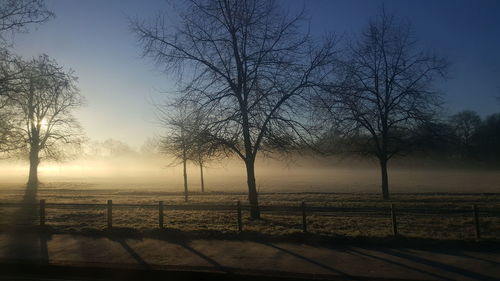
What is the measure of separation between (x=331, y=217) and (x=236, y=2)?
860 centimetres

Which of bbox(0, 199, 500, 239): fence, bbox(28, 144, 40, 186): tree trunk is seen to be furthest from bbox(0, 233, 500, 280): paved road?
bbox(28, 144, 40, 186): tree trunk

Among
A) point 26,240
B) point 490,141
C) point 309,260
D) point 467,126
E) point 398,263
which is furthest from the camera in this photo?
point 467,126

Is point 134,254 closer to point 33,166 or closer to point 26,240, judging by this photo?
point 26,240

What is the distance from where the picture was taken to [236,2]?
13430mm

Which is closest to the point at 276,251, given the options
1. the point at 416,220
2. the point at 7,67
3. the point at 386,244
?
the point at 386,244

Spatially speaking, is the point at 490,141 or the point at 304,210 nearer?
the point at 304,210

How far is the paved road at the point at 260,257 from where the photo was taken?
7.33 m

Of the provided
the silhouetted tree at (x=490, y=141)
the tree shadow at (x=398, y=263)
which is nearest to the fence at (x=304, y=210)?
the tree shadow at (x=398, y=263)

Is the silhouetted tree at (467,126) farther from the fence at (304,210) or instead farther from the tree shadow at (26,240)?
the tree shadow at (26,240)

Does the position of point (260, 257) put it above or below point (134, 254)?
below

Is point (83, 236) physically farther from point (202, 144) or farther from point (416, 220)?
point (416, 220)

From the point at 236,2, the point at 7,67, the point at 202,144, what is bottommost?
the point at 202,144

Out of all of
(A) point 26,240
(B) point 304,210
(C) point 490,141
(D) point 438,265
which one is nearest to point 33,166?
(A) point 26,240

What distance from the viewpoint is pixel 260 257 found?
8453 millimetres
